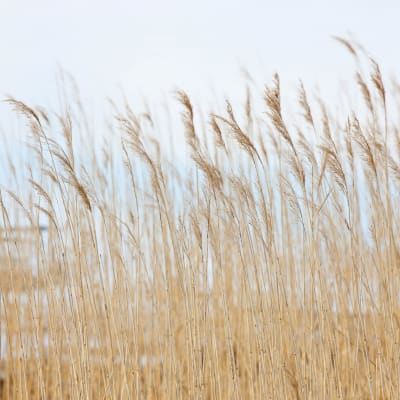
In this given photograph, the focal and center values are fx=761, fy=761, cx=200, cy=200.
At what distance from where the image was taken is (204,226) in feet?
6.51

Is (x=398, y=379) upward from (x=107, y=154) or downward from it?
downward

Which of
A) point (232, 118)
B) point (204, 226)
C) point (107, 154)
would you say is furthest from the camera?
point (107, 154)

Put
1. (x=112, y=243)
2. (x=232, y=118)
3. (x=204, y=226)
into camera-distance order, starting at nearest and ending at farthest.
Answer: (x=232, y=118) → (x=204, y=226) → (x=112, y=243)

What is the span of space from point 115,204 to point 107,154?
18cm

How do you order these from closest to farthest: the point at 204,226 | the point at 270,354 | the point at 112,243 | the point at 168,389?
1. the point at 270,354
2. the point at 168,389
3. the point at 204,226
4. the point at 112,243

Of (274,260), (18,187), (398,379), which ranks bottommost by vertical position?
(398,379)

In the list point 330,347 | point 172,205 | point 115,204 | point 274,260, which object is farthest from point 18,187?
point 330,347

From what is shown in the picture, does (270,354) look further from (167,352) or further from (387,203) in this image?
(387,203)

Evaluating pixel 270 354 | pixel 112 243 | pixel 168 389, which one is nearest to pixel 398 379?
pixel 270 354

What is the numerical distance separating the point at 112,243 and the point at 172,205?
0.81 feet

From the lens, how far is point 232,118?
1.61 m

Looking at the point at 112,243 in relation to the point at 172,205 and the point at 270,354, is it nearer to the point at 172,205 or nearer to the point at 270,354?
the point at 172,205

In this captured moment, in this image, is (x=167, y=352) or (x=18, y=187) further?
(x=18, y=187)

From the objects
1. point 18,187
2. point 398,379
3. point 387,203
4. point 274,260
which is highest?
point 18,187
